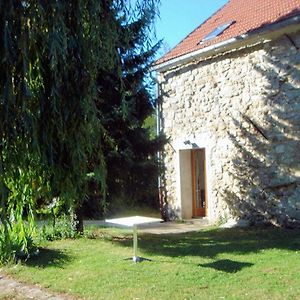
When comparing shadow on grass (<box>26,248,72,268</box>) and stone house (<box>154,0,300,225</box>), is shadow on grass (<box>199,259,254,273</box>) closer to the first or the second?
shadow on grass (<box>26,248,72,268</box>)

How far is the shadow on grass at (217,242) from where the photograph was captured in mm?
7879

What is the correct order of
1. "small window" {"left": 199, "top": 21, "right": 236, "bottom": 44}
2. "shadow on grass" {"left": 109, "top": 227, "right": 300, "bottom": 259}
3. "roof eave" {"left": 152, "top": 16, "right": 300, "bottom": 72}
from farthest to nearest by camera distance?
"small window" {"left": 199, "top": 21, "right": 236, "bottom": 44}
"roof eave" {"left": 152, "top": 16, "right": 300, "bottom": 72}
"shadow on grass" {"left": 109, "top": 227, "right": 300, "bottom": 259}

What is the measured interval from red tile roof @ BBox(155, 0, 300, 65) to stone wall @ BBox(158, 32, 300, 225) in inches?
17.3

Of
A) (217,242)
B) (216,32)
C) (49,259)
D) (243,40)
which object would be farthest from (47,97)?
(216,32)

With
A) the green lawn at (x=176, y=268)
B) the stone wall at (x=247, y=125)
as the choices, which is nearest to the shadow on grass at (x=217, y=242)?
the green lawn at (x=176, y=268)

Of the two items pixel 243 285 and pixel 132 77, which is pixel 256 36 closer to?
pixel 132 77

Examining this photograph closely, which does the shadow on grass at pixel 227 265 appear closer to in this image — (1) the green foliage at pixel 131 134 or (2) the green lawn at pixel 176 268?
(2) the green lawn at pixel 176 268

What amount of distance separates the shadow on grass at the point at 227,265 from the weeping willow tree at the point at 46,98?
10.8 feet

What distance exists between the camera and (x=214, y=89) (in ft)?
39.1

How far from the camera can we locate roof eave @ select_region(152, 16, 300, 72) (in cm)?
988

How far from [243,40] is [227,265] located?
19.2 feet

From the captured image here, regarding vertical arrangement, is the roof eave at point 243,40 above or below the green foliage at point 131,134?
above

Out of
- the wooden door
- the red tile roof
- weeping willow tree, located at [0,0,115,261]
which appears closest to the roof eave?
the red tile roof

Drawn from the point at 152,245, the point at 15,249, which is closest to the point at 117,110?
the point at 152,245
